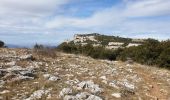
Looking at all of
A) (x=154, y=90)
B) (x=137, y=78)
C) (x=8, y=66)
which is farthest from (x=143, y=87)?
(x=8, y=66)

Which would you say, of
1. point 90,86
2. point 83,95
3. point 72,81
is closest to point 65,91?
point 83,95

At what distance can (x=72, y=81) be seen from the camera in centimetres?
1819

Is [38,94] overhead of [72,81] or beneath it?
beneath

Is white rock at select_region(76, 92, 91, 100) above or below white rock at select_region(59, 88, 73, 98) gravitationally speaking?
below

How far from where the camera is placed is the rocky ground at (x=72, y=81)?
16.0 meters

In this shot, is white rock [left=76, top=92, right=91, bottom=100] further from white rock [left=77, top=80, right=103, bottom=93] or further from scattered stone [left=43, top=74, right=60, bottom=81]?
scattered stone [left=43, top=74, right=60, bottom=81]

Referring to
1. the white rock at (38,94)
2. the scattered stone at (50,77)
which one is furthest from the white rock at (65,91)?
the scattered stone at (50,77)

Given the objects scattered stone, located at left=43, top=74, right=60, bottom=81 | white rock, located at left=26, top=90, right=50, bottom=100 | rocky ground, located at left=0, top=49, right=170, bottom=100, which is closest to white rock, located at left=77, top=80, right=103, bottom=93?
rocky ground, located at left=0, top=49, right=170, bottom=100

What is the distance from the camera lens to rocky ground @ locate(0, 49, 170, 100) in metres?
16.0

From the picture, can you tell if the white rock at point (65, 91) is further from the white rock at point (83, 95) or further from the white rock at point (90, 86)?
the white rock at point (90, 86)

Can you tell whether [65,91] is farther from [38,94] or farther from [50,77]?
[50,77]

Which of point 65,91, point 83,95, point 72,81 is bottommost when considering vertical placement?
point 83,95

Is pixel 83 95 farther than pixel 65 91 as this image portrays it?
No

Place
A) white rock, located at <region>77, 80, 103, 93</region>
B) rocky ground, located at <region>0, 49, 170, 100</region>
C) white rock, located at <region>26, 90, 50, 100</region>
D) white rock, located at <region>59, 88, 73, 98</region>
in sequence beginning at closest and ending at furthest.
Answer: white rock, located at <region>26, 90, 50, 100</region> → white rock, located at <region>59, 88, 73, 98</region> → rocky ground, located at <region>0, 49, 170, 100</region> → white rock, located at <region>77, 80, 103, 93</region>
